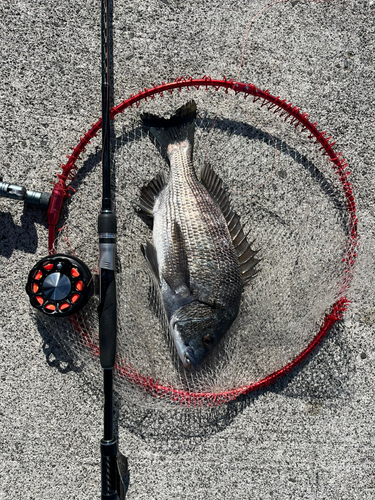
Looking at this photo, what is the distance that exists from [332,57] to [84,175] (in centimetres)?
155

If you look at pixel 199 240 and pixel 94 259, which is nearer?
pixel 199 240

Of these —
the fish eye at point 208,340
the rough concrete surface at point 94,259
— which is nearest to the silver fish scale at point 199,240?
the fish eye at point 208,340

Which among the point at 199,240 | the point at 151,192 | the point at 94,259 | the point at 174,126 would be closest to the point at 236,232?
the point at 199,240

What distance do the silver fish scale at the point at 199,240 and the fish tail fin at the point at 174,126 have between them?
17 centimetres

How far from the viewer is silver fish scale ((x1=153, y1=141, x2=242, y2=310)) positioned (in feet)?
5.62

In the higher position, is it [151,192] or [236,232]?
[151,192]

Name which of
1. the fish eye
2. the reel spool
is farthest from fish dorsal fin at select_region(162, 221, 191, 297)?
the reel spool

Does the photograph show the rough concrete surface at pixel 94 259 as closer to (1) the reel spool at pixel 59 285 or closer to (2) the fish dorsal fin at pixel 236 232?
(1) the reel spool at pixel 59 285

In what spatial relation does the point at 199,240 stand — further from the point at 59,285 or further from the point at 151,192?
the point at 59,285

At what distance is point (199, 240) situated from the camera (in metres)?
1.73

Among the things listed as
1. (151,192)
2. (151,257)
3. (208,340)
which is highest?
(151,192)

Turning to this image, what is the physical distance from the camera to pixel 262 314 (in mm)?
1871

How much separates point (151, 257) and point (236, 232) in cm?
45

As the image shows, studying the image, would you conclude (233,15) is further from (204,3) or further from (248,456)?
(248,456)
